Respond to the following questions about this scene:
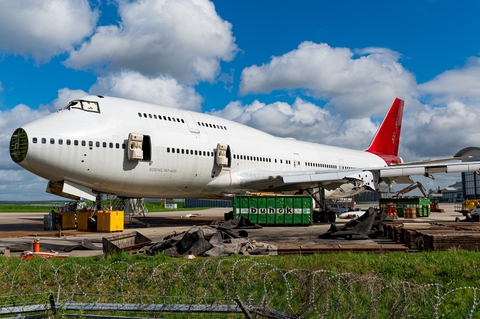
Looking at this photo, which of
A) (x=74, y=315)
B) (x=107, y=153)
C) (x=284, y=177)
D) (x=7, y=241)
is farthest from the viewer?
(x=284, y=177)

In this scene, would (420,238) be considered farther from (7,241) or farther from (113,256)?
(7,241)

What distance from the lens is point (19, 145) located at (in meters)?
18.7

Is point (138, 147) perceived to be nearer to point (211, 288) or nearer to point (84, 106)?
point (84, 106)

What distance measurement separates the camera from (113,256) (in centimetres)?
1078

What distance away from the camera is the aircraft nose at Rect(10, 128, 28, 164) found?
60.5 ft

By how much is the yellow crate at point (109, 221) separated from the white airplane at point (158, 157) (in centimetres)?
107

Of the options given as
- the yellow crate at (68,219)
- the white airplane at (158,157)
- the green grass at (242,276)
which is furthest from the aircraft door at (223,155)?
the green grass at (242,276)

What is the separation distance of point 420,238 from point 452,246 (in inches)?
42.3

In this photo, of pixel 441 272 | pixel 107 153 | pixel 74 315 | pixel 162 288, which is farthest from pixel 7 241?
pixel 441 272

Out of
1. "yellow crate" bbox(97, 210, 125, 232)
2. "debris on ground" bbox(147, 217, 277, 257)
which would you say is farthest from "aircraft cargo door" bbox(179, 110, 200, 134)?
"debris on ground" bbox(147, 217, 277, 257)

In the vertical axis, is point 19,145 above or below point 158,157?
above

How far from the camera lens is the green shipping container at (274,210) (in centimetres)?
2470

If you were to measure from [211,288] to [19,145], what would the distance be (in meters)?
13.3

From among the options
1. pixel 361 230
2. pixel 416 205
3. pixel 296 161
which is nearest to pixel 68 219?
pixel 361 230
